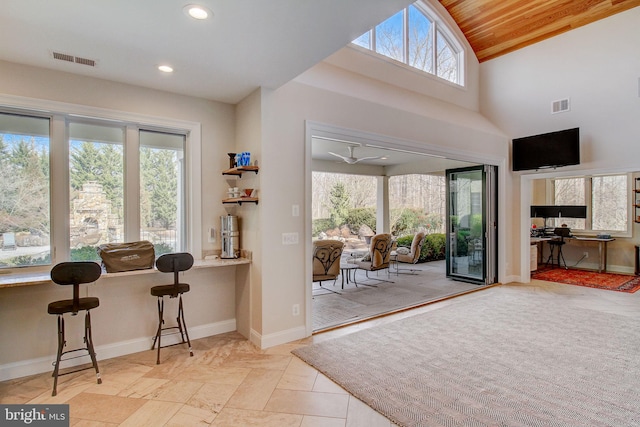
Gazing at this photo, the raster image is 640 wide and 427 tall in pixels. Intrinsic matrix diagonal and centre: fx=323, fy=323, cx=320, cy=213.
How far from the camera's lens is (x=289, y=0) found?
6.34ft

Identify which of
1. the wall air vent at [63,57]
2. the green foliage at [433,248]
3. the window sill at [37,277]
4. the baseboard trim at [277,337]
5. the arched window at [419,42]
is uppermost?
the arched window at [419,42]

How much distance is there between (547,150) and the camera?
220 inches

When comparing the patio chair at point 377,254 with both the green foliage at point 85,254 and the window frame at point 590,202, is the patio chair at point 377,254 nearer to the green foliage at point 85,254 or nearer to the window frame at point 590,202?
the window frame at point 590,202

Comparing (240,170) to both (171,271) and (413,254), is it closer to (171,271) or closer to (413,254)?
(171,271)

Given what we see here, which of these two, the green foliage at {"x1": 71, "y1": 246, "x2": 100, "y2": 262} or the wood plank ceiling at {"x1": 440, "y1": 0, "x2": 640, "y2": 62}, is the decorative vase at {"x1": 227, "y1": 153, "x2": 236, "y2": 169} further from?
the wood plank ceiling at {"x1": 440, "y1": 0, "x2": 640, "y2": 62}

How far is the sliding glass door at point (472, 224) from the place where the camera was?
19.9 feet

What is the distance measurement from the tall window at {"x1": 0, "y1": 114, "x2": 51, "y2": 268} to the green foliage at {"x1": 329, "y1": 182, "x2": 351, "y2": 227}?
9452 millimetres

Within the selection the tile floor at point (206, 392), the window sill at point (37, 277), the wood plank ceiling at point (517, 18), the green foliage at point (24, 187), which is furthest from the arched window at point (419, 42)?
the tile floor at point (206, 392)

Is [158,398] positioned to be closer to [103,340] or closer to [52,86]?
[103,340]

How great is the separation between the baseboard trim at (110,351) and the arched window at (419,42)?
13.8 ft

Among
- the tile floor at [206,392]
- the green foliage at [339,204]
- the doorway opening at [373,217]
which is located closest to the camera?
the tile floor at [206,392]

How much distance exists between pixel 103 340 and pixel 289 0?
10.9 feet

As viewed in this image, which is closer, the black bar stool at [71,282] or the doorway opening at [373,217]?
the black bar stool at [71,282]

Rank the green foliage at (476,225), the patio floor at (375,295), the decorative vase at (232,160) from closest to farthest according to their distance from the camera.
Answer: the decorative vase at (232,160) → the patio floor at (375,295) → the green foliage at (476,225)
